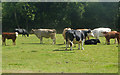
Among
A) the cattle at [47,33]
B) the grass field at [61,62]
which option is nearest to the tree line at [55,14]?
the cattle at [47,33]

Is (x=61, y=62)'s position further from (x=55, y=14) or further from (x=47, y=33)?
(x=55, y=14)

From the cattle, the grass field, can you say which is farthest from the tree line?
the grass field

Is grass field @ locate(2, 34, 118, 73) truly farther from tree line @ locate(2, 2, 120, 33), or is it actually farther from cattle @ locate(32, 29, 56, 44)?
tree line @ locate(2, 2, 120, 33)

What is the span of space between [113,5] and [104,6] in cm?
207

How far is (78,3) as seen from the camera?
6391 cm

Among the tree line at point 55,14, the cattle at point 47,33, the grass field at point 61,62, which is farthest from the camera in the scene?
the tree line at point 55,14

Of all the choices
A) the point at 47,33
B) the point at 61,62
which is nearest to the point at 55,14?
the point at 47,33

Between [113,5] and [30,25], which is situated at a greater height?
[113,5]

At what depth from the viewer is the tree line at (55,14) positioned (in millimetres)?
61478

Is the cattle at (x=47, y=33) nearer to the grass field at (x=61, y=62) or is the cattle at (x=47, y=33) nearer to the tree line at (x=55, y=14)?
the grass field at (x=61, y=62)

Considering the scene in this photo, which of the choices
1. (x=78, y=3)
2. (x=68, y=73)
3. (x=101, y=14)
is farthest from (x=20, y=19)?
(x=68, y=73)

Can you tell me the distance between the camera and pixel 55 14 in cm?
6450

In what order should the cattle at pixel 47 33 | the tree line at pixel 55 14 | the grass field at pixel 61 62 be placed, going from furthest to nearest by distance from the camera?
the tree line at pixel 55 14
the cattle at pixel 47 33
the grass field at pixel 61 62

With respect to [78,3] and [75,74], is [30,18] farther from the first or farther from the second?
[75,74]
